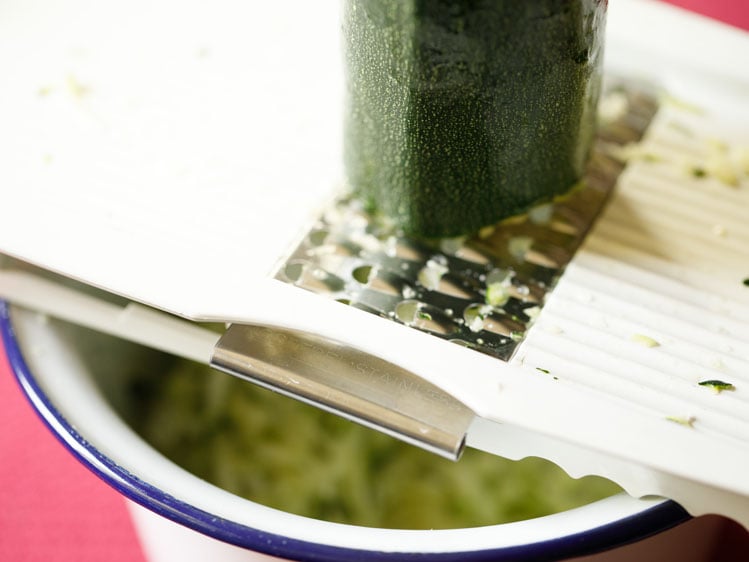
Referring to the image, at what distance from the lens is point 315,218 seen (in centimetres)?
78

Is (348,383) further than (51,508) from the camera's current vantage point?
No

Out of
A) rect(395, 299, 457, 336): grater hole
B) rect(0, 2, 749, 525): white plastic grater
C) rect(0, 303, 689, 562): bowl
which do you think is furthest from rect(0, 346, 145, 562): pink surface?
rect(395, 299, 457, 336): grater hole

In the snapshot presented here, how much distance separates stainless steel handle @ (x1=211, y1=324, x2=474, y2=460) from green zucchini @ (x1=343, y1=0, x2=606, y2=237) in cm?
17

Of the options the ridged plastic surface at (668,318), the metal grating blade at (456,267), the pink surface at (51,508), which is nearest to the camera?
the ridged plastic surface at (668,318)

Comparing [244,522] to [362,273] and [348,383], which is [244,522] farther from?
[362,273]

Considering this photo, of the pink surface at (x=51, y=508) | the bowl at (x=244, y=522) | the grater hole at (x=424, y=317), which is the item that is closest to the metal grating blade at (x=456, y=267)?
the grater hole at (x=424, y=317)

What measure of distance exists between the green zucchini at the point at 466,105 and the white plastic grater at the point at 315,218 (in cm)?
7

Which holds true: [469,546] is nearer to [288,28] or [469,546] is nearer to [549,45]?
[549,45]

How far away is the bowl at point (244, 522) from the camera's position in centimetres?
61

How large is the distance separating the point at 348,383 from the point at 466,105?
235mm

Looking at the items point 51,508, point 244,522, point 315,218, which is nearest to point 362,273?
point 315,218

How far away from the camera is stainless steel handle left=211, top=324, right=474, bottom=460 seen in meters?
0.63

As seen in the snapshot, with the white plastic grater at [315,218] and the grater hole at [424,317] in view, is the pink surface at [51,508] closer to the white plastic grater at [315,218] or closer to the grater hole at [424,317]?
the white plastic grater at [315,218]

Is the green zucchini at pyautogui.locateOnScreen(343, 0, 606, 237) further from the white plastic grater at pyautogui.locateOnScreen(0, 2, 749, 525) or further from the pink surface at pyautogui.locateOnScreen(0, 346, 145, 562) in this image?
the pink surface at pyautogui.locateOnScreen(0, 346, 145, 562)
